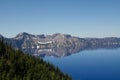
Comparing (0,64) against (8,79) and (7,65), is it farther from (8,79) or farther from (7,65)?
(8,79)

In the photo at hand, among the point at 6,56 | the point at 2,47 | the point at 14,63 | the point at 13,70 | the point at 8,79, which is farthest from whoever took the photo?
the point at 2,47

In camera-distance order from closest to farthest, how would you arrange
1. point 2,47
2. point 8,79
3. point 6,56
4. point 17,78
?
point 8,79 → point 17,78 → point 6,56 → point 2,47

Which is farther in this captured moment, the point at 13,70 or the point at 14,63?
the point at 14,63

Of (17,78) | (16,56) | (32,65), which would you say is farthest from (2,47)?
(17,78)

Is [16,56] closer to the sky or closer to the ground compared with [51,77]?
closer to the sky

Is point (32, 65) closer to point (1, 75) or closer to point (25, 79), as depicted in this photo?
point (25, 79)

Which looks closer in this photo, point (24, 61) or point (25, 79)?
point (25, 79)

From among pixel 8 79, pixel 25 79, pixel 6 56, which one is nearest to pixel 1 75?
pixel 8 79

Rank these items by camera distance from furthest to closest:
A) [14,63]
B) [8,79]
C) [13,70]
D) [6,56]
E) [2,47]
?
[2,47] → [6,56] → [14,63] → [13,70] → [8,79]

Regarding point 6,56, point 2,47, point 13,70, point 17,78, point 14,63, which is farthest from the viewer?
point 2,47
